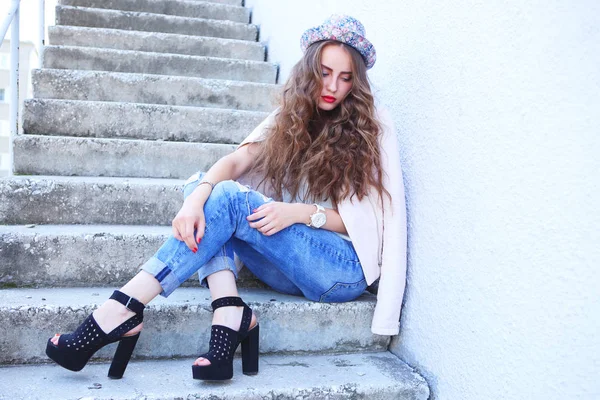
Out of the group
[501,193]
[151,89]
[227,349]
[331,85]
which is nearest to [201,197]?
[227,349]

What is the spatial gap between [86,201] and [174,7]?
93.6 inches

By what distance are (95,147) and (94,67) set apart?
970 mm

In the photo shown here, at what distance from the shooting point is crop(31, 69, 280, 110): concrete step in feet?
8.86

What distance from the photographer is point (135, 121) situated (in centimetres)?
257

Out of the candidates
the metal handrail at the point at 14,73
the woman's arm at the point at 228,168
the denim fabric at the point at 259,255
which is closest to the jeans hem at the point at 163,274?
the denim fabric at the point at 259,255

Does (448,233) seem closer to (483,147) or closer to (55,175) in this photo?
(483,147)

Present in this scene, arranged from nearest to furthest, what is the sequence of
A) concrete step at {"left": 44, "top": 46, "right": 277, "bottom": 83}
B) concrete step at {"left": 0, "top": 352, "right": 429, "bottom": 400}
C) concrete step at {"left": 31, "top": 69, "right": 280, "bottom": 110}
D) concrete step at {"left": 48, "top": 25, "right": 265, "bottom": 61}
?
concrete step at {"left": 0, "top": 352, "right": 429, "bottom": 400} < concrete step at {"left": 31, "top": 69, "right": 280, "bottom": 110} < concrete step at {"left": 44, "top": 46, "right": 277, "bottom": 83} < concrete step at {"left": 48, "top": 25, "right": 265, "bottom": 61}

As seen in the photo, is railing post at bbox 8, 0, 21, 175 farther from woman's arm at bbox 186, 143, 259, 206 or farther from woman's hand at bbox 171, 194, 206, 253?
woman's hand at bbox 171, 194, 206, 253

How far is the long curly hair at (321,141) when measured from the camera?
1.67m

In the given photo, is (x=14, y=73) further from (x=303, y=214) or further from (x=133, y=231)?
(x=303, y=214)

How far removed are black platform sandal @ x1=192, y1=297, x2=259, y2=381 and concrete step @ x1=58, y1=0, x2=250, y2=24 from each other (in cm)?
307

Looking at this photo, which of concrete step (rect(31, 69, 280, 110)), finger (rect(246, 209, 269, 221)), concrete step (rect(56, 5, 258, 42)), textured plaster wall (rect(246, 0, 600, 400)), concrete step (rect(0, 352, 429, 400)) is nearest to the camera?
textured plaster wall (rect(246, 0, 600, 400))

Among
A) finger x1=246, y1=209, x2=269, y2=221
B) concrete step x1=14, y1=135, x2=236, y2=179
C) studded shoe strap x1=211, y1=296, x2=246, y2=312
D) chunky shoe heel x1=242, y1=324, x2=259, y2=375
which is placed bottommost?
chunky shoe heel x1=242, y1=324, x2=259, y2=375

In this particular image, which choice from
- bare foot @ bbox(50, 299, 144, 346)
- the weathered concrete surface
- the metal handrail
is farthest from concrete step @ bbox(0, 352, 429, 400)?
the metal handrail
